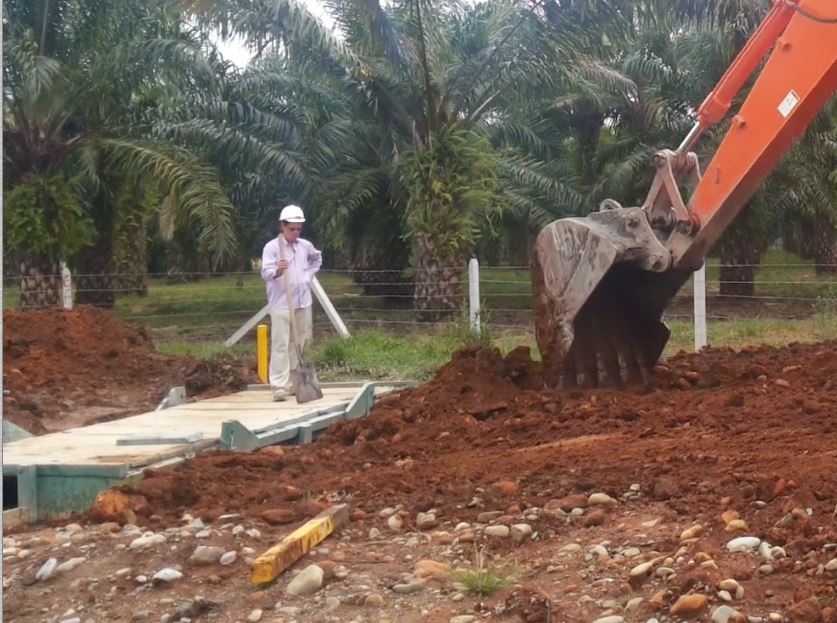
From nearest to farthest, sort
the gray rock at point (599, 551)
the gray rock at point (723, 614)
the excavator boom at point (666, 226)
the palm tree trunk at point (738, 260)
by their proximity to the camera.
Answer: the gray rock at point (723, 614)
the gray rock at point (599, 551)
the excavator boom at point (666, 226)
the palm tree trunk at point (738, 260)

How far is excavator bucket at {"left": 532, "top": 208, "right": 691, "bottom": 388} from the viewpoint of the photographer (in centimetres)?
768

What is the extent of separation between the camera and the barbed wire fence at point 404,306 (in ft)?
49.3

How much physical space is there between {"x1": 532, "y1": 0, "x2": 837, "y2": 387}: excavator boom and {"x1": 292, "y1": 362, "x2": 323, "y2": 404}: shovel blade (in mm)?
2088

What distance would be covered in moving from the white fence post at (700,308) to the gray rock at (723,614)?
8897 mm

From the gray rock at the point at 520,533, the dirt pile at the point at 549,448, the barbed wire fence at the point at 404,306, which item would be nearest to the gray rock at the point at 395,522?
the dirt pile at the point at 549,448

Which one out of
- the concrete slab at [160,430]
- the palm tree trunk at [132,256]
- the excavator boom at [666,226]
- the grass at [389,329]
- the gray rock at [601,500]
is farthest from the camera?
the palm tree trunk at [132,256]

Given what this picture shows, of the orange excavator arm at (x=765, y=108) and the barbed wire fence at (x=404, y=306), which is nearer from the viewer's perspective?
the orange excavator arm at (x=765, y=108)

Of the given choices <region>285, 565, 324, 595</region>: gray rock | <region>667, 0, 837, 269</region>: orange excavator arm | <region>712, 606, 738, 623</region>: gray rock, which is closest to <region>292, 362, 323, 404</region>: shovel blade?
<region>667, 0, 837, 269</region>: orange excavator arm

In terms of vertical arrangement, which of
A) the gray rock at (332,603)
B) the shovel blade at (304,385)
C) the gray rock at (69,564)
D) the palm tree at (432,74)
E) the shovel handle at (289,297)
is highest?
the palm tree at (432,74)

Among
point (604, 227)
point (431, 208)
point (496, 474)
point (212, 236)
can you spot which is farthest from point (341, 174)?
point (496, 474)

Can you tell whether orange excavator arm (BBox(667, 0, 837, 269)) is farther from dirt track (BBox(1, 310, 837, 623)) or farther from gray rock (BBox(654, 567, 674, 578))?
gray rock (BBox(654, 567, 674, 578))

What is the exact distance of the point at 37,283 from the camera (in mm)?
16297

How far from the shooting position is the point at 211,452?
7.07 metres

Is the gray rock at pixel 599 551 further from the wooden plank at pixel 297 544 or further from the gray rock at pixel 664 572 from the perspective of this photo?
the wooden plank at pixel 297 544
